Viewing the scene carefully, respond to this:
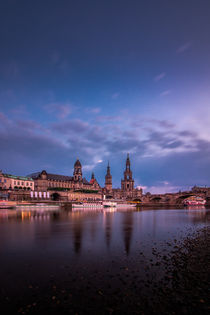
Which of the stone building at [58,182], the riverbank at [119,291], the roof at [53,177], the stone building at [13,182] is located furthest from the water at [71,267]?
the roof at [53,177]

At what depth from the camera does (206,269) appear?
12.1m

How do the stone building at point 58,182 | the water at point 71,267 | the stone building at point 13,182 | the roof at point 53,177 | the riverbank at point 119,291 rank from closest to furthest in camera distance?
the riverbank at point 119,291 → the water at point 71,267 → the stone building at point 13,182 → the stone building at point 58,182 → the roof at point 53,177

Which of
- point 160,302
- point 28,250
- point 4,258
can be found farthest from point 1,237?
point 160,302

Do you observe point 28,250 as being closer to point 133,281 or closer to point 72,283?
point 72,283

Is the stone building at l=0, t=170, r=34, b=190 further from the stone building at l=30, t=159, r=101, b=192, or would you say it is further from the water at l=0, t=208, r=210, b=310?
the water at l=0, t=208, r=210, b=310

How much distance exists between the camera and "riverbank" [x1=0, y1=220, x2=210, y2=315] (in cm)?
828

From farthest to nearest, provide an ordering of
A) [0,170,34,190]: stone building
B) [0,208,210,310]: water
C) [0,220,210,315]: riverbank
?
[0,170,34,190]: stone building → [0,208,210,310]: water → [0,220,210,315]: riverbank

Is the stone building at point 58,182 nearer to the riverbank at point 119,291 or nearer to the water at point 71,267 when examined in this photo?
the water at point 71,267

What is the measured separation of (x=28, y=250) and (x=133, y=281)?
33.6 ft

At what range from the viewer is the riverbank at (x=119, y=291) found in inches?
326

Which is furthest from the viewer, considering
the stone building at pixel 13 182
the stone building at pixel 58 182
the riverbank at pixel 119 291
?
the stone building at pixel 58 182

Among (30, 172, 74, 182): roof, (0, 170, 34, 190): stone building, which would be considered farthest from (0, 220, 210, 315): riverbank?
(30, 172, 74, 182): roof

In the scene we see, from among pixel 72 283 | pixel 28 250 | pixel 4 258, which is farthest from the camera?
pixel 28 250

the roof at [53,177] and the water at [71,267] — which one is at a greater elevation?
the roof at [53,177]
